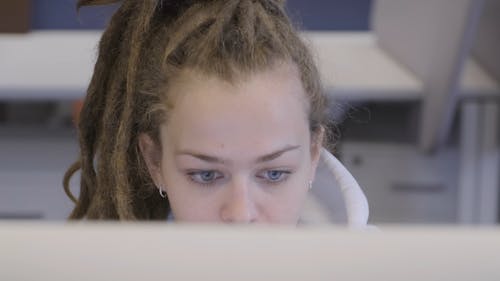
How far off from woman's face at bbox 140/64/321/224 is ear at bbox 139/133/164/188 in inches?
1.3

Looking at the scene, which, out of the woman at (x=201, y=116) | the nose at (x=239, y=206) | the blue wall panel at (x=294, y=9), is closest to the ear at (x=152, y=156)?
the woman at (x=201, y=116)

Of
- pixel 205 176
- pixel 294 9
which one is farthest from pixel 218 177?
pixel 294 9

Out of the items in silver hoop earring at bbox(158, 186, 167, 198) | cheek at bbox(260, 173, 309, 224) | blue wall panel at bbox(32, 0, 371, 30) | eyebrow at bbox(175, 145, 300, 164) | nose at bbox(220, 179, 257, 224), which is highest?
blue wall panel at bbox(32, 0, 371, 30)

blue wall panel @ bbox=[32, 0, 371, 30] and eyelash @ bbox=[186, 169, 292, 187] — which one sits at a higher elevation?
blue wall panel @ bbox=[32, 0, 371, 30]

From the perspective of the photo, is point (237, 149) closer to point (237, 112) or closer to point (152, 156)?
point (237, 112)

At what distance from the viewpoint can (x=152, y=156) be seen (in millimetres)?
873

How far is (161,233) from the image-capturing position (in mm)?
198

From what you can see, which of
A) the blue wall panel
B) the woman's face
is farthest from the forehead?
the blue wall panel

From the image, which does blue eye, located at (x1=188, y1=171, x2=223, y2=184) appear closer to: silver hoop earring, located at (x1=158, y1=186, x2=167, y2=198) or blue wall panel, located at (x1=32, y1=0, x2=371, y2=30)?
silver hoop earring, located at (x1=158, y1=186, x2=167, y2=198)

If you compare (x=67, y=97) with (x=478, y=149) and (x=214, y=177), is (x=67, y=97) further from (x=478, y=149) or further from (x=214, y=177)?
(x=478, y=149)

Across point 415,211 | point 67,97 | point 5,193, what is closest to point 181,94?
point 67,97

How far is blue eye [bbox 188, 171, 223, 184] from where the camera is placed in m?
0.75

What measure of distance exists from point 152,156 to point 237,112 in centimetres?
17

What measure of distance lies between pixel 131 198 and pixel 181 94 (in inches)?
6.0
